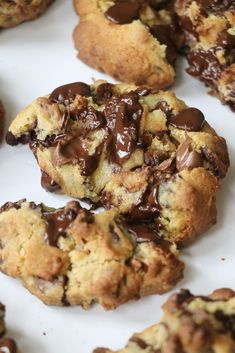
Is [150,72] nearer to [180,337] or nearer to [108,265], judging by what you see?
[108,265]

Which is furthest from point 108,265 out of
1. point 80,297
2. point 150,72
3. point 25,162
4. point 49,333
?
point 150,72

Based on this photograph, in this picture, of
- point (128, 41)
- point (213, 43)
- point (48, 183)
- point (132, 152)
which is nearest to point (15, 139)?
point (48, 183)

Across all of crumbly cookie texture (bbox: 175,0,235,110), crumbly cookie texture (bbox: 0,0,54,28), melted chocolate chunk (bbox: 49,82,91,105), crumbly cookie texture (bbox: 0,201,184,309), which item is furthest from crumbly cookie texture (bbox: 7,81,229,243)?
crumbly cookie texture (bbox: 0,0,54,28)

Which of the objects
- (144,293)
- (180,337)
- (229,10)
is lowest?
(144,293)

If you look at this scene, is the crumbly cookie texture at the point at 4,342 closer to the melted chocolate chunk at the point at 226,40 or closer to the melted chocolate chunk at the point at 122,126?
the melted chocolate chunk at the point at 122,126

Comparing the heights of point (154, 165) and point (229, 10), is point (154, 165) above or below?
below

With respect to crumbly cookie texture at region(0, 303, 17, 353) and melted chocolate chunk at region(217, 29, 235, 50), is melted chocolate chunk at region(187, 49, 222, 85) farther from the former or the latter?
crumbly cookie texture at region(0, 303, 17, 353)
